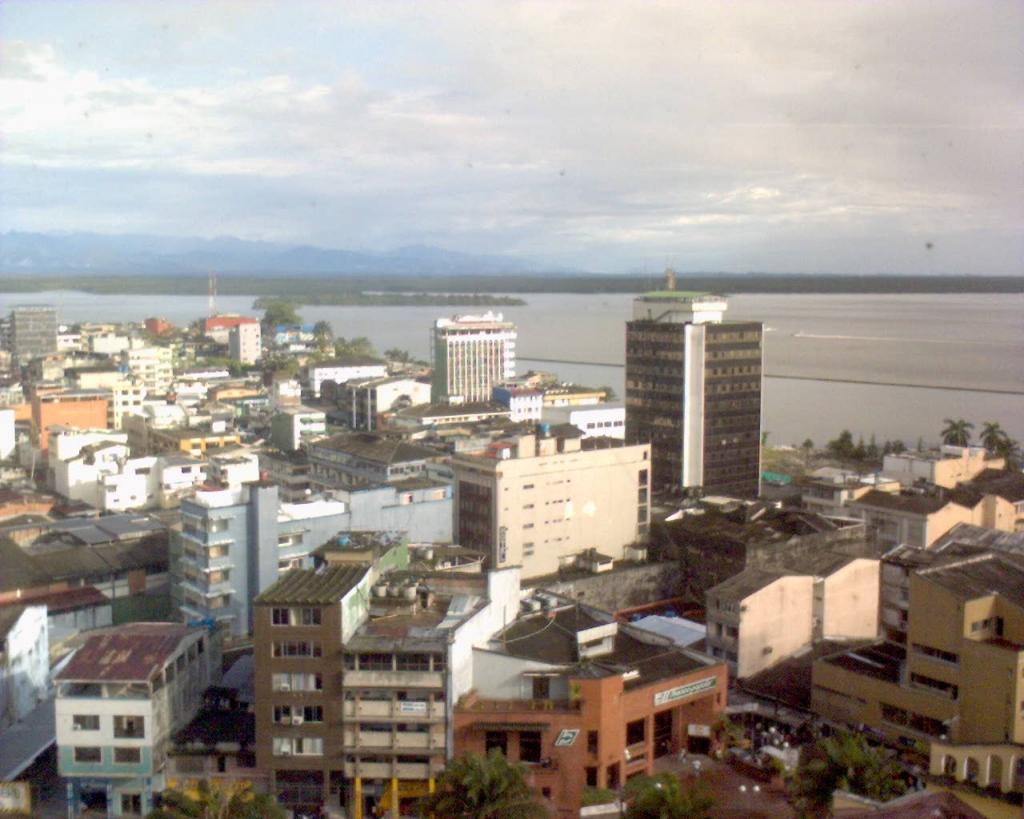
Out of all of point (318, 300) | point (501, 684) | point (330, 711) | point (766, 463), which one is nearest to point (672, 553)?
point (501, 684)

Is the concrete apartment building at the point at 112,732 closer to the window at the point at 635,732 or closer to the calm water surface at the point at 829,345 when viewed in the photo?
the window at the point at 635,732

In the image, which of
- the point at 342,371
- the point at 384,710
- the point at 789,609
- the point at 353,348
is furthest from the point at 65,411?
the point at 353,348

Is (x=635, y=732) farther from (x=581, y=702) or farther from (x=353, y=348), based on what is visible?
(x=353, y=348)

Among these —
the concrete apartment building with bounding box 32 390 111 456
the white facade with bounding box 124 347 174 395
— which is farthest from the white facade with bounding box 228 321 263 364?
the concrete apartment building with bounding box 32 390 111 456

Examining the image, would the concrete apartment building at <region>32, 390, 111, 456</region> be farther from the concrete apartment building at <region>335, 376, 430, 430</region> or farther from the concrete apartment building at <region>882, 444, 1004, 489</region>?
the concrete apartment building at <region>882, 444, 1004, 489</region>

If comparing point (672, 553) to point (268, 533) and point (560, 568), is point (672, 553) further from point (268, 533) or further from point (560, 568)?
point (268, 533)

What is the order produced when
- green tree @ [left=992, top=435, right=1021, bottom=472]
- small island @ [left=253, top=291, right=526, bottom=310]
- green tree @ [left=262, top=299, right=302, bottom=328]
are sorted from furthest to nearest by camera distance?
small island @ [left=253, top=291, right=526, bottom=310]
green tree @ [left=262, top=299, right=302, bottom=328]
green tree @ [left=992, top=435, right=1021, bottom=472]
